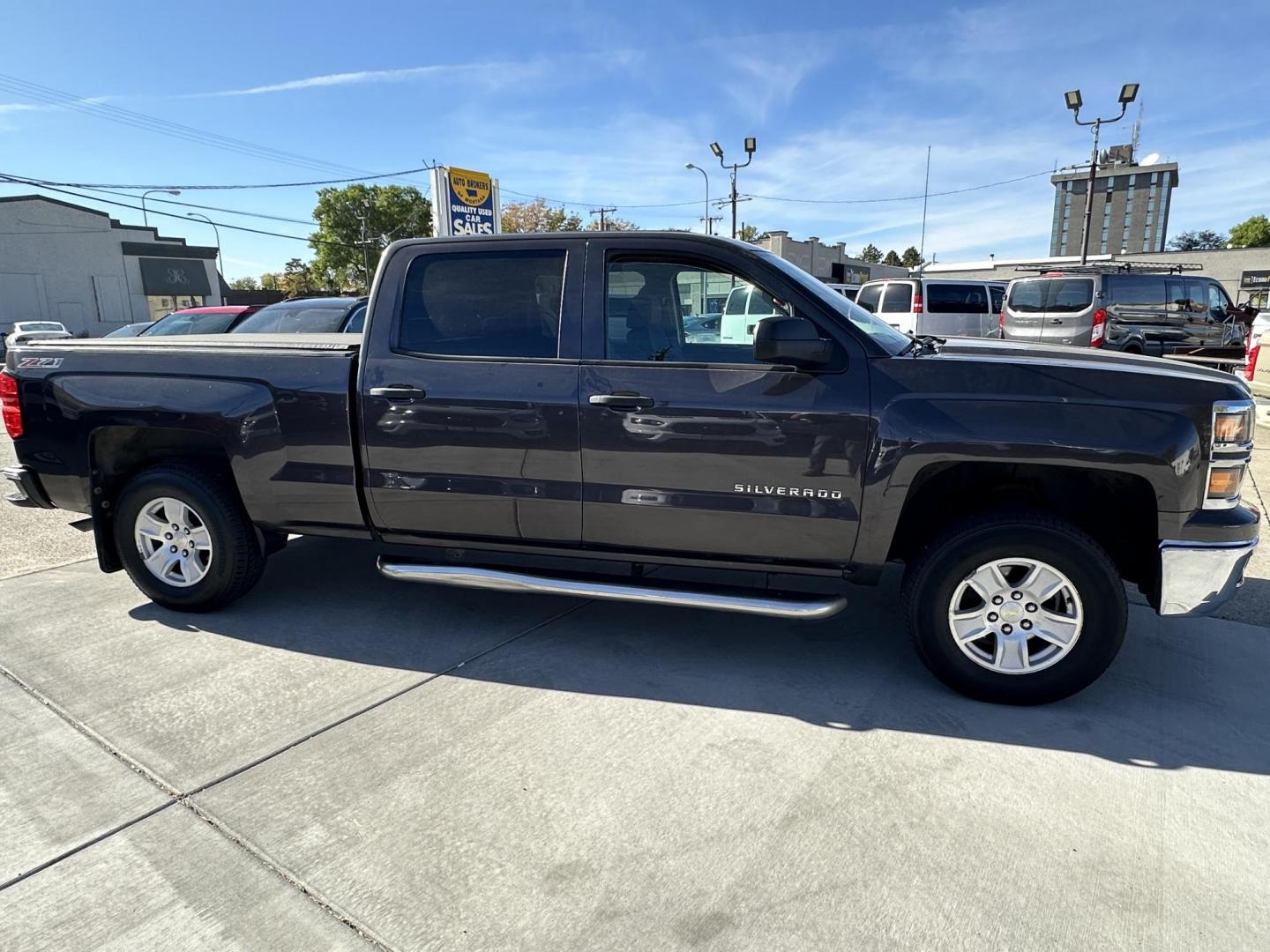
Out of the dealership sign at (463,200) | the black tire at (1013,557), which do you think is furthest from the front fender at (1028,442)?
the dealership sign at (463,200)

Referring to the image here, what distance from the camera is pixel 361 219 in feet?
221

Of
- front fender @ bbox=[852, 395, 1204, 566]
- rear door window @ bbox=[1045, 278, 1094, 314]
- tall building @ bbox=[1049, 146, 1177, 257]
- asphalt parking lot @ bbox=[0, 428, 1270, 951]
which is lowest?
asphalt parking lot @ bbox=[0, 428, 1270, 951]

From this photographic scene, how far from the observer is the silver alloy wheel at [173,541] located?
13.2 feet

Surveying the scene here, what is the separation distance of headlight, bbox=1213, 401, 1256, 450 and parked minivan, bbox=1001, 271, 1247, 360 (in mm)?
12375

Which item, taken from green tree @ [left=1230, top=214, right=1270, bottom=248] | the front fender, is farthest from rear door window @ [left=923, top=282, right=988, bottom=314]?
green tree @ [left=1230, top=214, right=1270, bottom=248]

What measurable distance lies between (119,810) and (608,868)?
5.40ft

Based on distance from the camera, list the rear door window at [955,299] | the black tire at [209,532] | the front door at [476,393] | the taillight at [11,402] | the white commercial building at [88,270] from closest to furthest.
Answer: the front door at [476,393]
the black tire at [209,532]
the taillight at [11,402]
the rear door window at [955,299]
the white commercial building at [88,270]

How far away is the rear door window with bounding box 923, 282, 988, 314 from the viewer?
1642 cm

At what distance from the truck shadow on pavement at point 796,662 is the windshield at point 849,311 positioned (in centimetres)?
147

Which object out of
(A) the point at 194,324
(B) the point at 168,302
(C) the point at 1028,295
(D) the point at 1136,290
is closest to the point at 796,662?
(A) the point at 194,324

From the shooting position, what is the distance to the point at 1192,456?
2.86 metres

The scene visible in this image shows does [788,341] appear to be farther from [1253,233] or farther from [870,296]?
[1253,233]

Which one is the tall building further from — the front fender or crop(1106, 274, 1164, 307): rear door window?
the front fender

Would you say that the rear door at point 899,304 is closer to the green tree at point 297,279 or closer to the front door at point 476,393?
the front door at point 476,393
